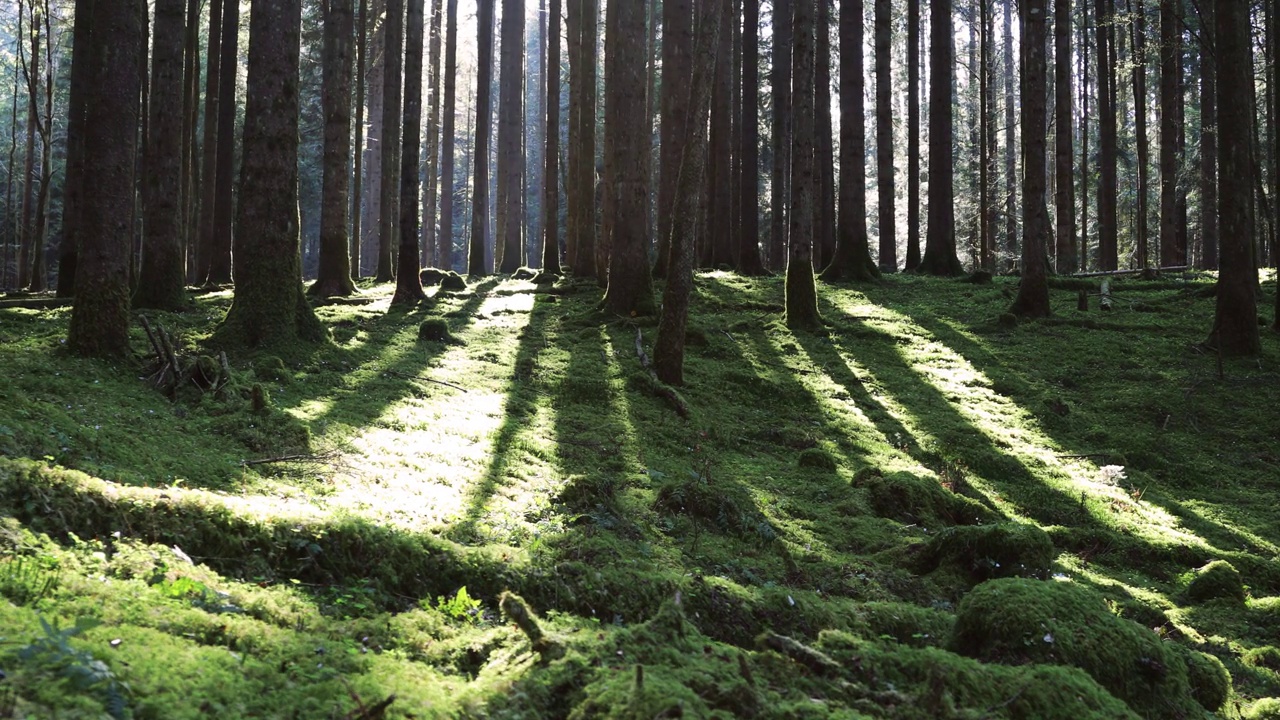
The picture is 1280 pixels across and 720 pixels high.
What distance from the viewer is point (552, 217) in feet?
85.8

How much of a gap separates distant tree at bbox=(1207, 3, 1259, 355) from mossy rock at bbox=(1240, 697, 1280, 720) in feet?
33.3

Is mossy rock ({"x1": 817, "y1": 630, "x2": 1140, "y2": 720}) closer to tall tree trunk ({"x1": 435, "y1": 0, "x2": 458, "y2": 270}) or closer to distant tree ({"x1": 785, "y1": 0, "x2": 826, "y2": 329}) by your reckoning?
distant tree ({"x1": 785, "y1": 0, "x2": 826, "y2": 329})

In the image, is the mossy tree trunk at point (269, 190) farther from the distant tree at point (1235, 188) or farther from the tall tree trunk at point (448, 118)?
the tall tree trunk at point (448, 118)

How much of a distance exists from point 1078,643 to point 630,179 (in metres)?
12.3

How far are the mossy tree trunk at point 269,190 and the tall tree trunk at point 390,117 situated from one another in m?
7.21

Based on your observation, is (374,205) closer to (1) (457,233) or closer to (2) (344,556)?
(2) (344,556)

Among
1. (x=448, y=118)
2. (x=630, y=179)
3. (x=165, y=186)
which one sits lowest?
(x=165, y=186)

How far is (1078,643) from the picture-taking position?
13.1 ft

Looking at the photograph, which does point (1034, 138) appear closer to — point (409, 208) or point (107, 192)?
point (409, 208)

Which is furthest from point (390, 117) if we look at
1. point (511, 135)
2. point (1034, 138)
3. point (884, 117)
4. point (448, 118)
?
point (1034, 138)

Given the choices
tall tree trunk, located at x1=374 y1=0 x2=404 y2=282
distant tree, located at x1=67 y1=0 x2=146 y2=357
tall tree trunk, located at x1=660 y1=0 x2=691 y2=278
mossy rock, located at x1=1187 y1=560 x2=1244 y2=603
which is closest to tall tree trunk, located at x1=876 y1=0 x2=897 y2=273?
tall tree trunk, located at x1=660 y1=0 x2=691 y2=278

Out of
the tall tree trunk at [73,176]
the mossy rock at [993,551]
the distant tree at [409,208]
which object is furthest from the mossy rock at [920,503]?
the tall tree trunk at [73,176]

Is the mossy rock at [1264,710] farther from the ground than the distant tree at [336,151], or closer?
closer

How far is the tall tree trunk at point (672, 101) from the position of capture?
15.1 metres
